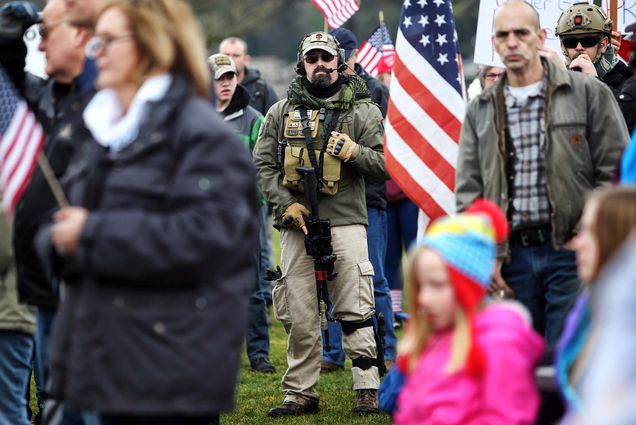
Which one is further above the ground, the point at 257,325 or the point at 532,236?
the point at 532,236

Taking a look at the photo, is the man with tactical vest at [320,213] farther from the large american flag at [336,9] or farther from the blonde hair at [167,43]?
the blonde hair at [167,43]

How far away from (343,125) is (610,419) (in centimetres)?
606

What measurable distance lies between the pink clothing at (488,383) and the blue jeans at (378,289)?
5.31 m

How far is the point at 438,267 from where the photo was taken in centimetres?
438

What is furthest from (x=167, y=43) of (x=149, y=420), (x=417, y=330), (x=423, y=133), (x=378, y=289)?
(x=378, y=289)

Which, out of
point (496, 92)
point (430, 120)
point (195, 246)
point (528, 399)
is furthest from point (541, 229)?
point (195, 246)

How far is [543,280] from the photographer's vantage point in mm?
5910

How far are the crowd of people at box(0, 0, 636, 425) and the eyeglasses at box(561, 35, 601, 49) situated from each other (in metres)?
1.38

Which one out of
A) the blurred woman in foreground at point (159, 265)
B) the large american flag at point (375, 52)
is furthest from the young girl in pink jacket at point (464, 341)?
the large american flag at point (375, 52)

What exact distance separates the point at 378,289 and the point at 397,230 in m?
1.29

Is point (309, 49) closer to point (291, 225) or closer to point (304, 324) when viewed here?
point (291, 225)

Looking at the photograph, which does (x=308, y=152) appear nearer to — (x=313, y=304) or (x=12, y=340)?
(x=313, y=304)

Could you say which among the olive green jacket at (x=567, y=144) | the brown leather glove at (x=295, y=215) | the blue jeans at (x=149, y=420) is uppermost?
the olive green jacket at (x=567, y=144)

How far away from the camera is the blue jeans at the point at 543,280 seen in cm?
582
